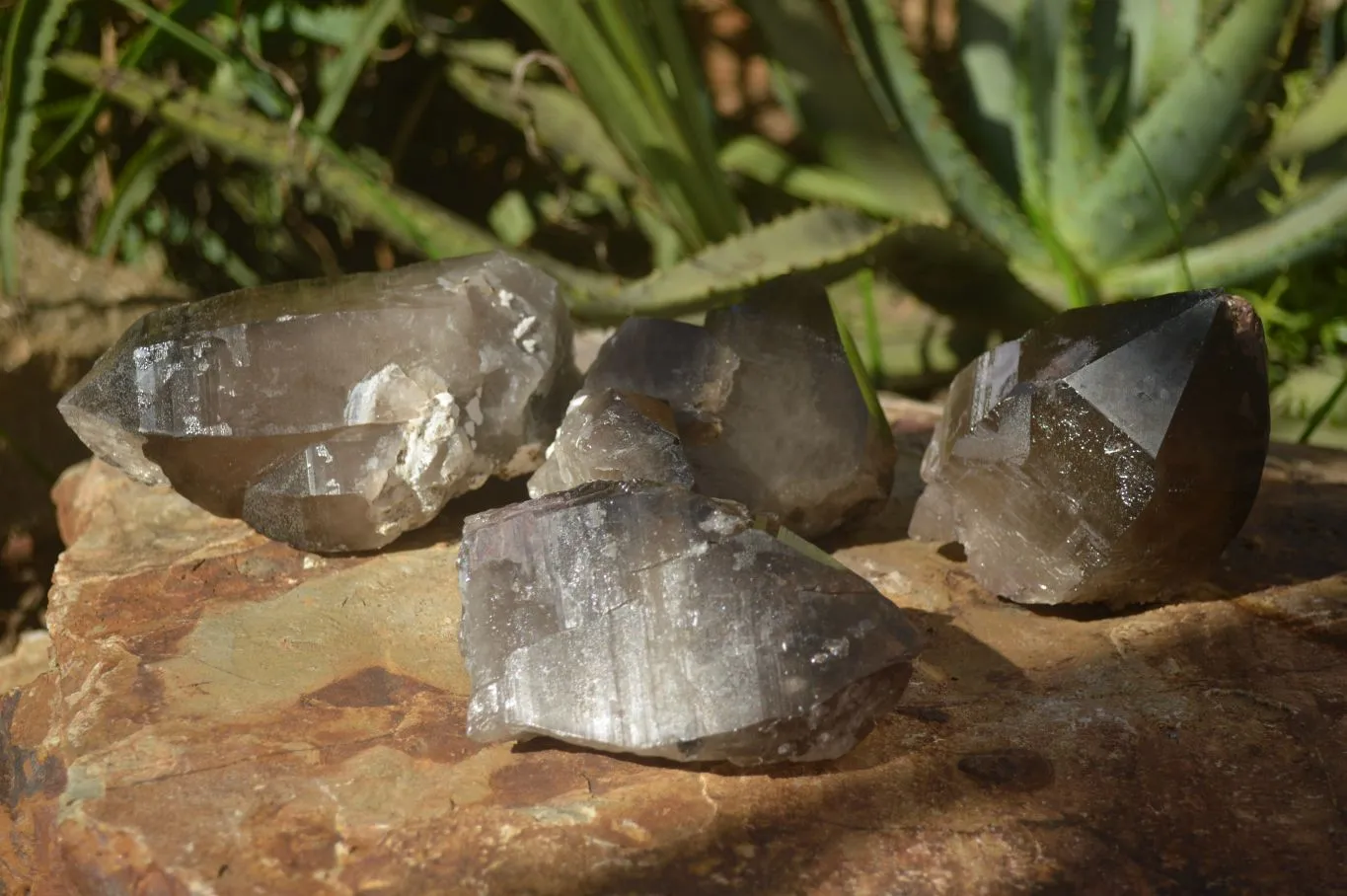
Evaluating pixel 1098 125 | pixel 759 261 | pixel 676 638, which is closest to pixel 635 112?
pixel 759 261

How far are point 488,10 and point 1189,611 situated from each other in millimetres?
1995

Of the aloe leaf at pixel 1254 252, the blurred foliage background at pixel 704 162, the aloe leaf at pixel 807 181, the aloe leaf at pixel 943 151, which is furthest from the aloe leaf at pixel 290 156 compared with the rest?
the aloe leaf at pixel 1254 252

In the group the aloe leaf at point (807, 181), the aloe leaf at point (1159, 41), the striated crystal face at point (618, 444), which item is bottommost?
the striated crystal face at point (618, 444)

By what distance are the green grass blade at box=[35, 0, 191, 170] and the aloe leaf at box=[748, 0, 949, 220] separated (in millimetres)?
953

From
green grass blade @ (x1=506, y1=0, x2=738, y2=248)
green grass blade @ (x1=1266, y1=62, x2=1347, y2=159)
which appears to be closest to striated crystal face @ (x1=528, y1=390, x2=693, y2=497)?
green grass blade @ (x1=506, y1=0, x2=738, y2=248)

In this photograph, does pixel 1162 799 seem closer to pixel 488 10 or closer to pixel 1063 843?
pixel 1063 843

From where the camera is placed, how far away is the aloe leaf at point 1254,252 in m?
1.96

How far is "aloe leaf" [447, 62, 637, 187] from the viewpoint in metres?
2.46

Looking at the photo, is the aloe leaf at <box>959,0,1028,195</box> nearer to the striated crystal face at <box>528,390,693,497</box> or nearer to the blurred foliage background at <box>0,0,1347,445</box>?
the blurred foliage background at <box>0,0,1347,445</box>

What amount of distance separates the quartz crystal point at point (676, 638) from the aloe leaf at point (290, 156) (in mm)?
1144

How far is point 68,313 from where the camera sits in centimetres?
248

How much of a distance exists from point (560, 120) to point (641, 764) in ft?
5.23

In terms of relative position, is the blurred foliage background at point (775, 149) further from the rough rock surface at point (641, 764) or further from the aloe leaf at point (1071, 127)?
the rough rock surface at point (641, 764)

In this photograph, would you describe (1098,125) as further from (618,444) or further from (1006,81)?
(618,444)
